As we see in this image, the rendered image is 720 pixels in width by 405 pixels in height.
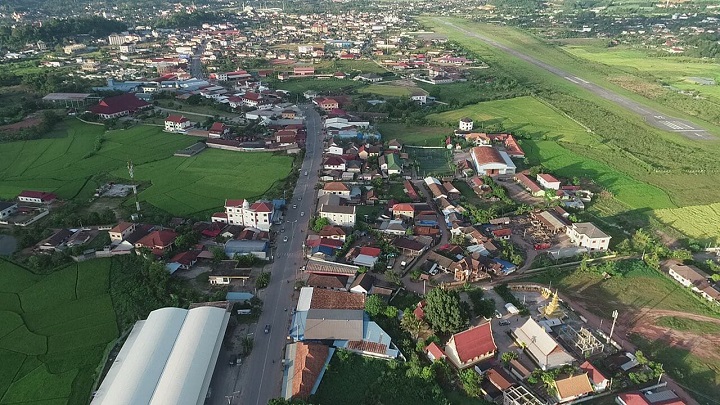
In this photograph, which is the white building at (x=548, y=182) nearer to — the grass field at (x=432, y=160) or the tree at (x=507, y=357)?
the grass field at (x=432, y=160)

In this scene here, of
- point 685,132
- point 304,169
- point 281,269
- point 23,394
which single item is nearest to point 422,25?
point 685,132

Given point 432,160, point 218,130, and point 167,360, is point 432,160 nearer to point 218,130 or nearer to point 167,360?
point 218,130

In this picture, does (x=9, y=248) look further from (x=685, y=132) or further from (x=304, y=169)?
(x=685, y=132)

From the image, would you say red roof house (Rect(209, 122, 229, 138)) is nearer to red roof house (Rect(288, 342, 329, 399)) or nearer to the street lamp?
red roof house (Rect(288, 342, 329, 399))

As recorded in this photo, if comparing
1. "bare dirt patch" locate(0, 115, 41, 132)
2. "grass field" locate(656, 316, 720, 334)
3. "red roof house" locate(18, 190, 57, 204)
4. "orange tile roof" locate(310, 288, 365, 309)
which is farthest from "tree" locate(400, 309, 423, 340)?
"bare dirt patch" locate(0, 115, 41, 132)

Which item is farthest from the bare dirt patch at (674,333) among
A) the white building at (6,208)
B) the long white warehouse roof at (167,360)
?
the white building at (6,208)

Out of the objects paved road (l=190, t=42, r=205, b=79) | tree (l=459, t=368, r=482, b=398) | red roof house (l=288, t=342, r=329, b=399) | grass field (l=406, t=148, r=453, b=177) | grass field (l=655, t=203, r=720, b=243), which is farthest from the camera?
paved road (l=190, t=42, r=205, b=79)
